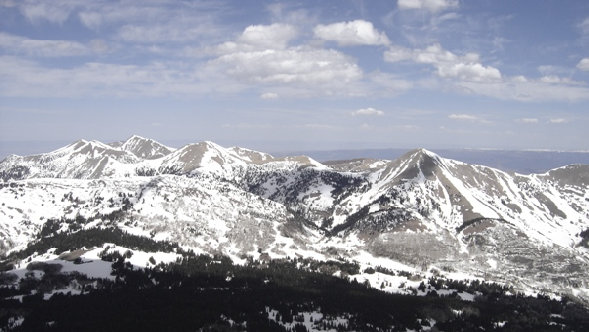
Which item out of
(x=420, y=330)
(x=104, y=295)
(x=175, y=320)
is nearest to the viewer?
(x=175, y=320)

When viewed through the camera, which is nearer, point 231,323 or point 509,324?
point 231,323

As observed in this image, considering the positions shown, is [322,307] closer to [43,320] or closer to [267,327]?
[267,327]

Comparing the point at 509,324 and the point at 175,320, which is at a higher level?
the point at 175,320

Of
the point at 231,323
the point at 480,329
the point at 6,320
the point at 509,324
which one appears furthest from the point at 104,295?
the point at 509,324

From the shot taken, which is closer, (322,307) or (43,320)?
(43,320)

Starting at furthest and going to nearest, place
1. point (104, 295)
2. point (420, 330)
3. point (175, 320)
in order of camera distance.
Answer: point (104, 295)
point (420, 330)
point (175, 320)

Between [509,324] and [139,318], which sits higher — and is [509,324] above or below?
below

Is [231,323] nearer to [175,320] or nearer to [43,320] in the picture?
[175,320]

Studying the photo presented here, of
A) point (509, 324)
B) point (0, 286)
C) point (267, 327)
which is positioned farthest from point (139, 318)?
point (509, 324)
